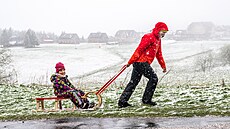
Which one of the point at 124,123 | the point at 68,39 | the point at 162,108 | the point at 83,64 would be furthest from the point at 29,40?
the point at 124,123

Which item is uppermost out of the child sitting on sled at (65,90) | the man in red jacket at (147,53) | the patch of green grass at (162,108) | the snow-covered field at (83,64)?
the man in red jacket at (147,53)

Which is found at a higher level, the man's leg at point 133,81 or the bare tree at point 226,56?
the man's leg at point 133,81

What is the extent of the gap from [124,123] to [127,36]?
14250cm

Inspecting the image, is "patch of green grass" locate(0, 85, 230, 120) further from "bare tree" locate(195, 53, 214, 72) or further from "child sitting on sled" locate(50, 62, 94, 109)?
"bare tree" locate(195, 53, 214, 72)

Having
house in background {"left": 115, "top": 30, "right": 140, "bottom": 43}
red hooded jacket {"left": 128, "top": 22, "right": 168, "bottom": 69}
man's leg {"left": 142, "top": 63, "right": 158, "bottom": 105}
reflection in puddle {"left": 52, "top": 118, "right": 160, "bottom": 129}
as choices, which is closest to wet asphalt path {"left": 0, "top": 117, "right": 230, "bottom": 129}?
reflection in puddle {"left": 52, "top": 118, "right": 160, "bottom": 129}

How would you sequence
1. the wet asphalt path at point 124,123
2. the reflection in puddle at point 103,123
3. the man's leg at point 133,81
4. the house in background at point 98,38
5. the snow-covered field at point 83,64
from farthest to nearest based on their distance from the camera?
1. the house in background at point 98,38
2. the snow-covered field at point 83,64
3. the man's leg at point 133,81
4. the reflection in puddle at point 103,123
5. the wet asphalt path at point 124,123

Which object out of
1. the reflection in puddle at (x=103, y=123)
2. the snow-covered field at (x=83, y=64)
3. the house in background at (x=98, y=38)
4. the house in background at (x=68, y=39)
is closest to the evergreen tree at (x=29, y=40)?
the snow-covered field at (x=83, y=64)

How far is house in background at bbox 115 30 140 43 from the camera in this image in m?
143

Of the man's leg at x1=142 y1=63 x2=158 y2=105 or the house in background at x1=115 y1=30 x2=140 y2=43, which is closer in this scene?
the man's leg at x1=142 y1=63 x2=158 y2=105

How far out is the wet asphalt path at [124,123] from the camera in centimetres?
638

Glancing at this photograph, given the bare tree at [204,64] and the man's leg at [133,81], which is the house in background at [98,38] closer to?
the bare tree at [204,64]

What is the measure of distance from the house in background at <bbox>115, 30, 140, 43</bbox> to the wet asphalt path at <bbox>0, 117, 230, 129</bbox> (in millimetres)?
131867

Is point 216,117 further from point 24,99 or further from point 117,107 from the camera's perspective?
point 24,99

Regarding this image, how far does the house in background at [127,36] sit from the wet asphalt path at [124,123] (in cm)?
13187
